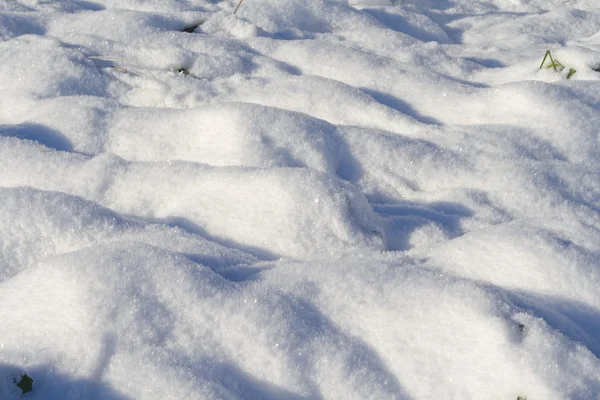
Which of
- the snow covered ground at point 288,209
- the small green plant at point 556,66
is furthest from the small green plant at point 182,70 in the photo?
the small green plant at point 556,66

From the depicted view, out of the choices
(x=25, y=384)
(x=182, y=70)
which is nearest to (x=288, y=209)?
(x=25, y=384)

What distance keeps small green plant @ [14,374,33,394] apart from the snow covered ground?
0.5 inches

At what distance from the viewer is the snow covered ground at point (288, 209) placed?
1320 millimetres

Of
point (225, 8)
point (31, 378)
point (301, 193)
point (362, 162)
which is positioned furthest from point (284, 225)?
point (225, 8)

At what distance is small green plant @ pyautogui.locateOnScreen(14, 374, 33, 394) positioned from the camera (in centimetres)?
125

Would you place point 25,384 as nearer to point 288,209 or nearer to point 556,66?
point 288,209

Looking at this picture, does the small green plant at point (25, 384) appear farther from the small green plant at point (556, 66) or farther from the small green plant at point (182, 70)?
the small green plant at point (556, 66)

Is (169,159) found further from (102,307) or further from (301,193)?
(102,307)

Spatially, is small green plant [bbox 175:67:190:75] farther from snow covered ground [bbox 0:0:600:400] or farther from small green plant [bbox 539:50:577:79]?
small green plant [bbox 539:50:577:79]

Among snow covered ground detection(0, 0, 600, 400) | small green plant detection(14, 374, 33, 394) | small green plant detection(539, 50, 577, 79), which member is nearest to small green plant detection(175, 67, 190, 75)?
snow covered ground detection(0, 0, 600, 400)

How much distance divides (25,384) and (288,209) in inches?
31.2

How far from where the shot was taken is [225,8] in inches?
136

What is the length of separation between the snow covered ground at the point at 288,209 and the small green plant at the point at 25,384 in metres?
0.01

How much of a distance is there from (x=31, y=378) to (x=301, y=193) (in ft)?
2.69
